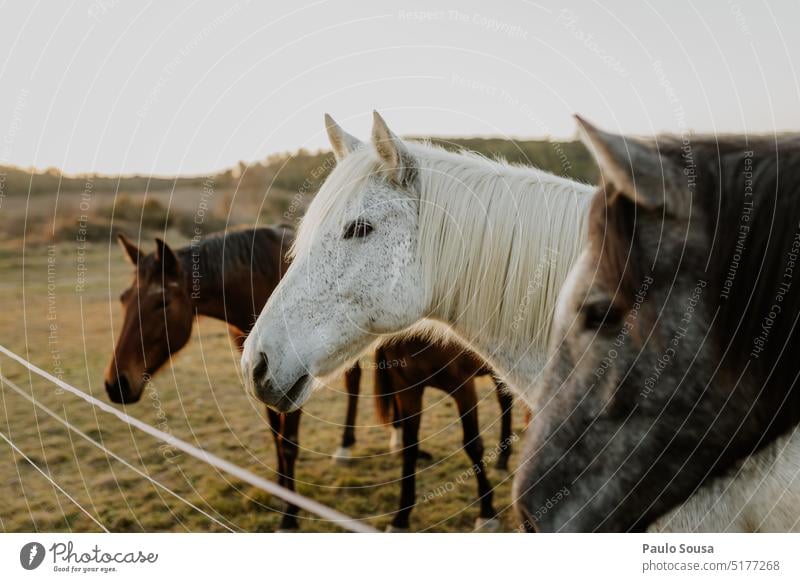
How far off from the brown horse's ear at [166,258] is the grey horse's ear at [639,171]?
2.74 m

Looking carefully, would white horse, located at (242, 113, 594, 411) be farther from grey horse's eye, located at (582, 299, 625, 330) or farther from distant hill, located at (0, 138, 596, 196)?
grey horse's eye, located at (582, 299, 625, 330)

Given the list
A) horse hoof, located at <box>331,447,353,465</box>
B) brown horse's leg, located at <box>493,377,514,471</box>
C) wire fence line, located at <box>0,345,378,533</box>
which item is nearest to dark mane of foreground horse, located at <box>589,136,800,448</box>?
wire fence line, located at <box>0,345,378,533</box>

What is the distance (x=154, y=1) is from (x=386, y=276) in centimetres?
174

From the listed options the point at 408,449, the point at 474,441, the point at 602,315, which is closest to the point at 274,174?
the point at 408,449

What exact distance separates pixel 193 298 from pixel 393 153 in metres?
2.16

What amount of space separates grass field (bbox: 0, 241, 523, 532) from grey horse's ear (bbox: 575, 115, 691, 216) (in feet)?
8.29

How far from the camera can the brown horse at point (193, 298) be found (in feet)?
10.2

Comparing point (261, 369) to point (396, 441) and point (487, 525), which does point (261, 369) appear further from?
point (396, 441)

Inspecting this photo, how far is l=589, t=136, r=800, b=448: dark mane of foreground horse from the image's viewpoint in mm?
928

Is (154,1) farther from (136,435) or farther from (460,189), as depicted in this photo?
(136,435)

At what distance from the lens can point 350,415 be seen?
15.6 ft
